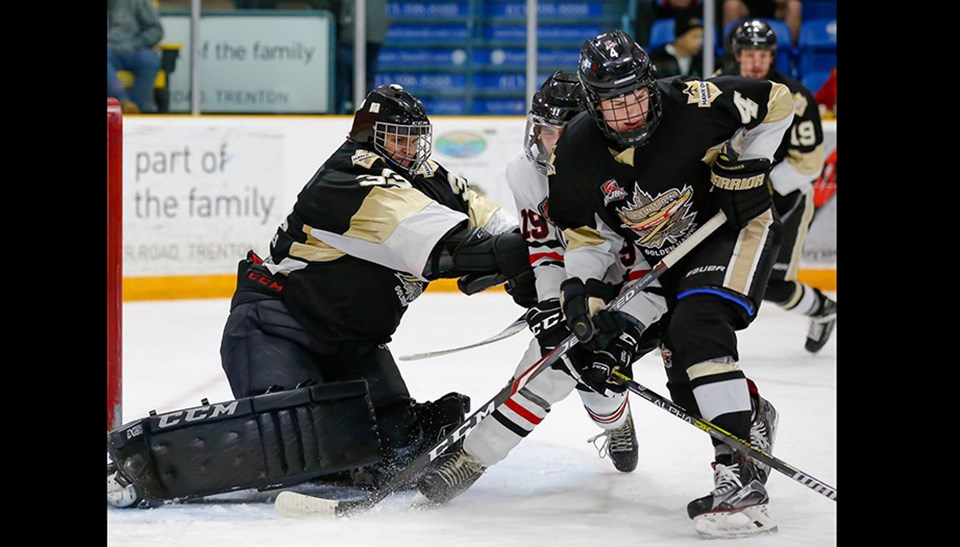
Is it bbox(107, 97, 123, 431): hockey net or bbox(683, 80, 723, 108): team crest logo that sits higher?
bbox(683, 80, 723, 108): team crest logo

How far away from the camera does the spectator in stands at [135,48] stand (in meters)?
6.41

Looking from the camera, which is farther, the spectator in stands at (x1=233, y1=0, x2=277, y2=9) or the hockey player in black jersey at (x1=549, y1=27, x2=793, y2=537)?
the spectator in stands at (x1=233, y1=0, x2=277, y2=9)

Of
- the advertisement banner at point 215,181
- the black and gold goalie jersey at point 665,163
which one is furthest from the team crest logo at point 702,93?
the advertisement banner at point 215,181

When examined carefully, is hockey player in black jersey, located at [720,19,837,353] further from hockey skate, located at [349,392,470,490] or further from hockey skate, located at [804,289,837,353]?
hockey skate, located at [349,392,470,490]

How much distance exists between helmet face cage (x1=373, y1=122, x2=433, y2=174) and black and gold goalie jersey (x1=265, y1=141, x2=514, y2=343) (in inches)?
1.2

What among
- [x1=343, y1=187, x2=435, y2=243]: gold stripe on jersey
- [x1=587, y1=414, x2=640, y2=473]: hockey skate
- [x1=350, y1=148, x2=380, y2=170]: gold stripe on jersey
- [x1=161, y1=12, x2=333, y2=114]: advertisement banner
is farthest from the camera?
[x1=161, y1=12, x2=333, y2=114]: advertisement banner

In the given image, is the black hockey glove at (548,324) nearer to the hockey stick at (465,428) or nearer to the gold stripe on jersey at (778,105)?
the hockey stick at (465,428)

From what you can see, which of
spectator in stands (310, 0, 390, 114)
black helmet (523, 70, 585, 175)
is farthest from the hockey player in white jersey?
spectator in stands (310, 0, 390, 114)

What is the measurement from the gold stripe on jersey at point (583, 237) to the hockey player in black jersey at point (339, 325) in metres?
0.19

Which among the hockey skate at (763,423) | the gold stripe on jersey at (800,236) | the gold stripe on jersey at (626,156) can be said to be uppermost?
the gold stripe on jersey at (626,156)

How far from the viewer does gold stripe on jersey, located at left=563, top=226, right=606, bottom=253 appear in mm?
2732

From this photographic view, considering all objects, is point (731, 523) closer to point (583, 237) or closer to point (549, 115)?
point (583, 237)

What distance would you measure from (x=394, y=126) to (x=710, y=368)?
964 mm

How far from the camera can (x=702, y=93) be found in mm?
2682
